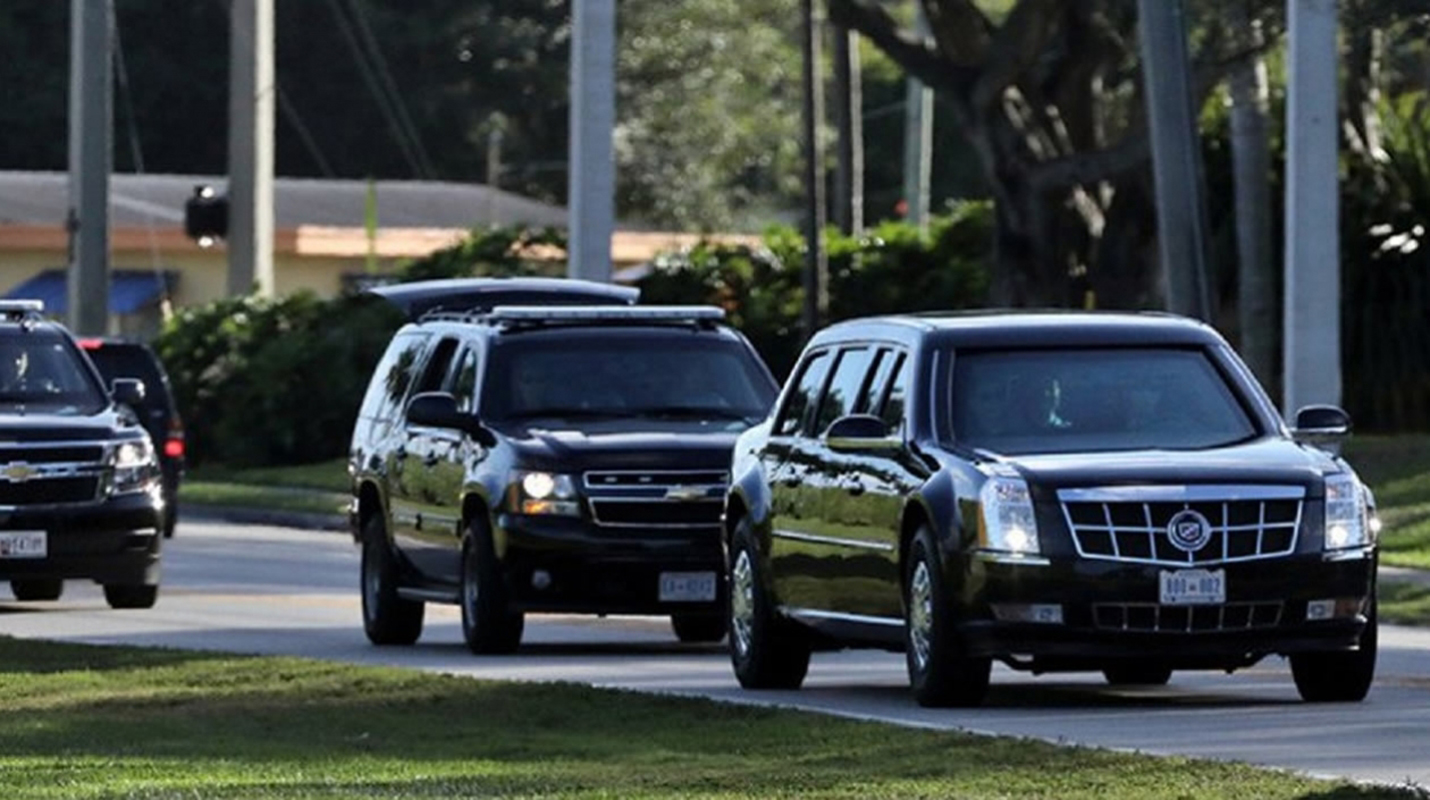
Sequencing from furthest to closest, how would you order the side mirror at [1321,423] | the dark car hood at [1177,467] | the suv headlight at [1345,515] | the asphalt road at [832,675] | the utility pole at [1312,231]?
the utility pole at [1312,231] < the side mirror at [1321,423] < the suv headlight at [1345,515] < the dark car hood at [1177,467] < the asphalt road at [832,675]

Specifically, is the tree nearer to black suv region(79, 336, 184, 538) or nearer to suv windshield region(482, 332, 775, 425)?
black suv region(79, 336, 184, 538)

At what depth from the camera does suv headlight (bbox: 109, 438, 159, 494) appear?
24766mm

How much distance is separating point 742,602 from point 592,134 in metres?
20.0

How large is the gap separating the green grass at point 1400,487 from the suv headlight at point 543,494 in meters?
11.2

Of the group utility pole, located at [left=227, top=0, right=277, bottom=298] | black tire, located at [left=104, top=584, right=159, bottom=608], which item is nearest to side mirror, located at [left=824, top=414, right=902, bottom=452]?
black tire, located at [left=104, top=584, right=159, bottom=608]

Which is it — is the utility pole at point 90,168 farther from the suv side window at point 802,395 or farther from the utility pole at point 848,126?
the suv side window at point 802,395

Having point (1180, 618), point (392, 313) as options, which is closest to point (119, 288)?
point (392, 313)

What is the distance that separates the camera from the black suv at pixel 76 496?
24438 millimetres

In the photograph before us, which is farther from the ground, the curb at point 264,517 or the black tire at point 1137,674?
the black tire at point 1137,674

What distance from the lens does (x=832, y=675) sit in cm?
1948

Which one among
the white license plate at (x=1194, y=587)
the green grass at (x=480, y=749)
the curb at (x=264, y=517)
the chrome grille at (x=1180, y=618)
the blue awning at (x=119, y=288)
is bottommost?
the curb at (x=264, y=517)

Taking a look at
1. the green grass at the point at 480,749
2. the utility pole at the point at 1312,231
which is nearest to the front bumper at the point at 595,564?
the green grass at the point at 480,749

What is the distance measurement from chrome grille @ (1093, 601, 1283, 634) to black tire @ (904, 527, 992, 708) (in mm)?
562

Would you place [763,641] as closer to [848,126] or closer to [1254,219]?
[1254,219]
